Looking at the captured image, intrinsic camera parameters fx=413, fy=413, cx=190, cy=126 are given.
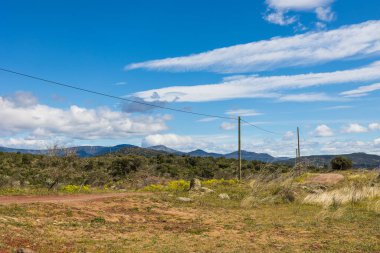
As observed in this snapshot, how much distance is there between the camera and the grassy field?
36.9 feet

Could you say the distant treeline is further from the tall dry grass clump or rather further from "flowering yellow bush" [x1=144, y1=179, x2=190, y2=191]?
the tall dry grass clump

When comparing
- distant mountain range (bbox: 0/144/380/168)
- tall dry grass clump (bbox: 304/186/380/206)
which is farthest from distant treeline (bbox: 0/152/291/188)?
tall dry grass clump (bbox: 304/186/380/206)

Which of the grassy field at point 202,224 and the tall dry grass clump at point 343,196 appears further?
the tall dry grass clump at point 343,196

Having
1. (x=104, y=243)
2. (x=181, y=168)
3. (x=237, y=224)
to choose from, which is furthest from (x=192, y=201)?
(x=181, y=168)

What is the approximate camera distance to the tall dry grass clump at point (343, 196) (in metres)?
20.9

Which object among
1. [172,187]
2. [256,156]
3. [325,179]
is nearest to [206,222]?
[172,187]

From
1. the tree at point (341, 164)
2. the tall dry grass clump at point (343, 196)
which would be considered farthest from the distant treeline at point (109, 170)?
the tall dry grass clump at point (343, 196)

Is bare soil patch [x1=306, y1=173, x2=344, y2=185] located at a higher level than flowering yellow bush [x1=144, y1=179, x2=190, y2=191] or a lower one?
higher

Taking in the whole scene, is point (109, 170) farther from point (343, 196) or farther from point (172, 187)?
point (343, 196)

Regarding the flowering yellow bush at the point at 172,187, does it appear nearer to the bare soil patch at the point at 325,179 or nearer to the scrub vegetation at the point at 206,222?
the scrub vegetation at the point at 206,222

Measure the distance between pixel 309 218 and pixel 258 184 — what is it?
7845 mm

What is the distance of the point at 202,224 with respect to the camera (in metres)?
15.4

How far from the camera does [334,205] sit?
2052 cm

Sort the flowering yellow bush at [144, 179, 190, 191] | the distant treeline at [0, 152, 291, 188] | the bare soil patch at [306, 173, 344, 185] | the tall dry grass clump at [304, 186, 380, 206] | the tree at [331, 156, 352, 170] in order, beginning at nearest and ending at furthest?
the tall dry grass clump at [304, 186, 380, 206] → the flowering yellow bush at [144, 179, 190, 191] → the bare soil patch at [306, 173, 344, 185] → the distant treeline at [0, 152, 291, 188] → the tree at [331, 156, 352, 170]
